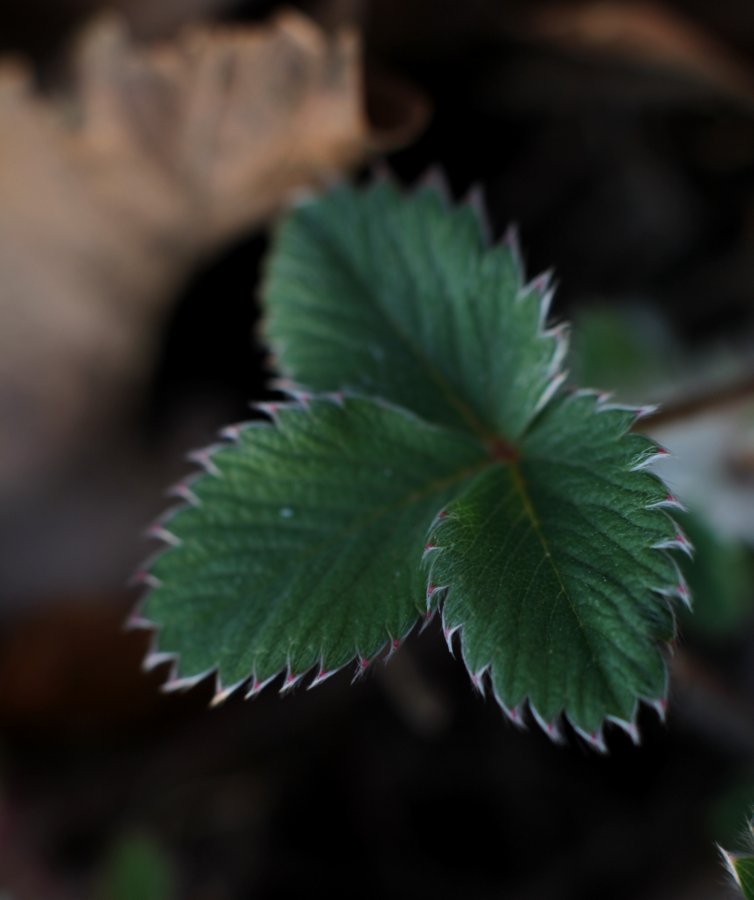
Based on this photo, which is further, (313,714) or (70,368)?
(70,368)

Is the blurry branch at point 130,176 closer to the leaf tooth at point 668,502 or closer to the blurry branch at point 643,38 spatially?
the blurry branch at point 643,38

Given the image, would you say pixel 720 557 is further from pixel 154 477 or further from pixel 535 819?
pixel 154 477

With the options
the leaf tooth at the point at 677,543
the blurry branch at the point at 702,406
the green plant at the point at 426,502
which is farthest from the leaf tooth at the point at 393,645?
the blurry branch at the point at 702,406

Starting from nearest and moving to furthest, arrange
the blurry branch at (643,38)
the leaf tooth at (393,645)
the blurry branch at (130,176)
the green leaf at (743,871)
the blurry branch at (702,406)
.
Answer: the green leaf at (743,871) < the leaf tooth at (393,645) < the blurry branch at (702,406) < the blurry branch at (130,176) < the blurry branch at (643,38)

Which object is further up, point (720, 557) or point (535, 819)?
point (720, 557)

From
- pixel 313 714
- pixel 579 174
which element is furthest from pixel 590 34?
pixel 313 714

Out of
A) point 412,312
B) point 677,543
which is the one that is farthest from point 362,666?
point 412,312
